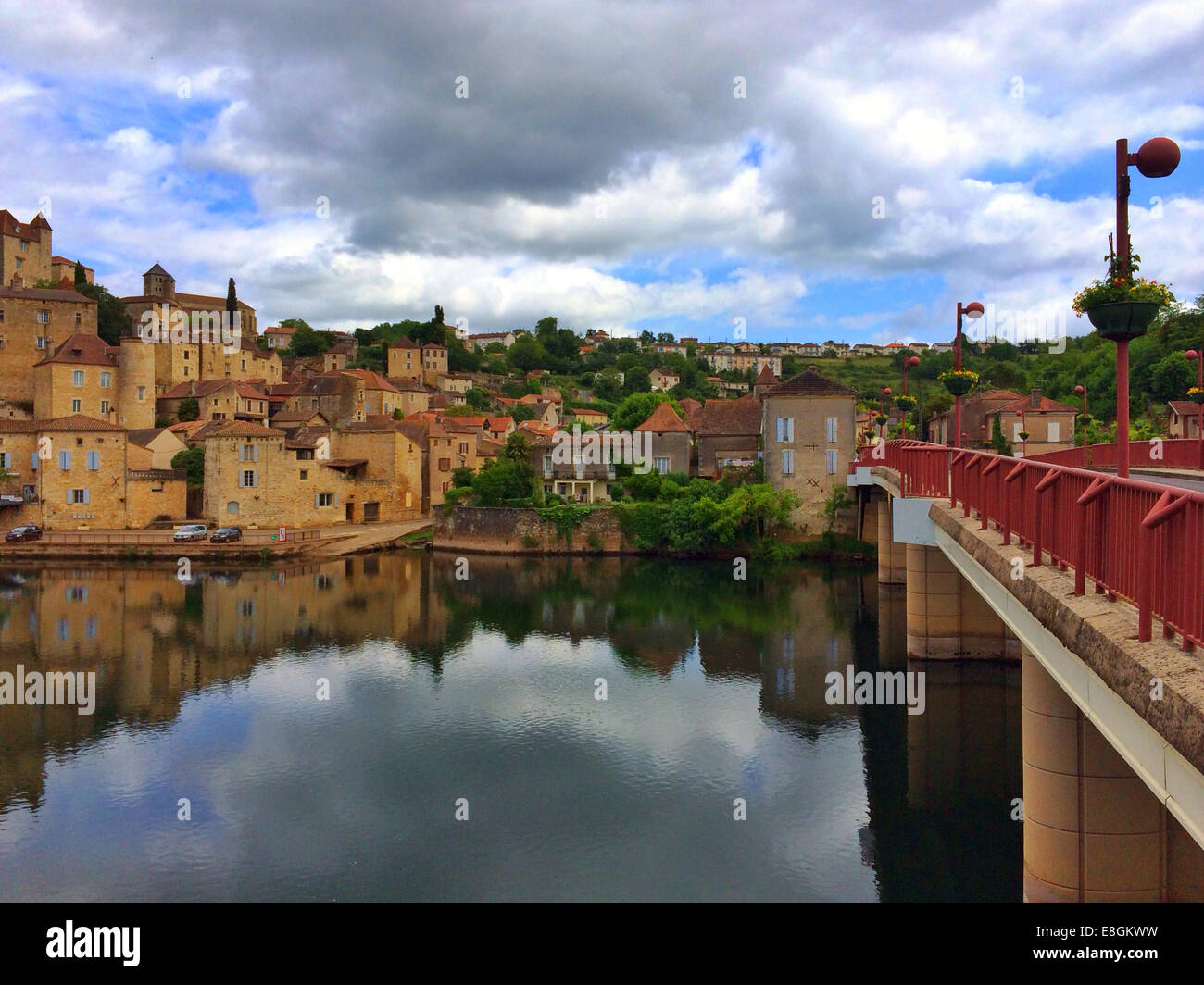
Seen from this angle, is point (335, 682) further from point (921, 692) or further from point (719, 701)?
point (921, 692)

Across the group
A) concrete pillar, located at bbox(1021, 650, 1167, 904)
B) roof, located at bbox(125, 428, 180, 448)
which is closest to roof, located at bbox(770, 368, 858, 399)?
concrete pillar, located at bbox(1021, 650, 1167, 904)

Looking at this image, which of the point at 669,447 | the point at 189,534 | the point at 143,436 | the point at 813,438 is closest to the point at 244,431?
the point at 189,534

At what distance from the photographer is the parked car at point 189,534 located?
51938mm

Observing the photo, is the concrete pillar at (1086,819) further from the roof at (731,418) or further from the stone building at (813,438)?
the roof at (731,418)

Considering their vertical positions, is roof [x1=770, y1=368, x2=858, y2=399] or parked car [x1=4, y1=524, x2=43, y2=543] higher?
roof [x1=770, y1=368, x2=858, y2=399]

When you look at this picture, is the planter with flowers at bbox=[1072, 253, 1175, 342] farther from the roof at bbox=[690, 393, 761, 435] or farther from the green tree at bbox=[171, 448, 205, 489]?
the green tree at bbox=[171, 448, 205, 489]

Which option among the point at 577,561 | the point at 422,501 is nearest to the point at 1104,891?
the point at 577,561

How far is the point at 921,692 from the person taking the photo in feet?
73.0

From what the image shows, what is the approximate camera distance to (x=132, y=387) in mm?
70750

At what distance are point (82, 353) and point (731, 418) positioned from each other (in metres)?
52.1

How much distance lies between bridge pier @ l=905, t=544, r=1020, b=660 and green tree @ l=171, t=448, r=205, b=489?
5078cm

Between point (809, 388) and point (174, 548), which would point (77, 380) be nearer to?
point (174, 548)

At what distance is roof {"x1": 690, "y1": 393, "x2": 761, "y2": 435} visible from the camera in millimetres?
61438
